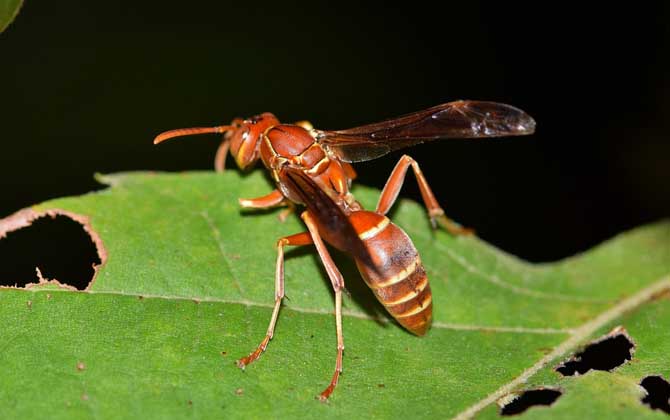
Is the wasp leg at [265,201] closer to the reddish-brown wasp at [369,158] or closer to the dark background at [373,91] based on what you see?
the reddish-brown wasp at [369,158]

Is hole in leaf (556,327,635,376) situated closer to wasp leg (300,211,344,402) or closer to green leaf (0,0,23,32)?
wasp leg (300,211,344,402)

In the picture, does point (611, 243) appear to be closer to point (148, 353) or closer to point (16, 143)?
point (148, 353)

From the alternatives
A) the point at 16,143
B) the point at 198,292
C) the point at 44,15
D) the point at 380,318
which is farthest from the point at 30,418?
the point at 44,15

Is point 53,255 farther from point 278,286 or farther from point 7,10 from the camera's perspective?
point 7,10

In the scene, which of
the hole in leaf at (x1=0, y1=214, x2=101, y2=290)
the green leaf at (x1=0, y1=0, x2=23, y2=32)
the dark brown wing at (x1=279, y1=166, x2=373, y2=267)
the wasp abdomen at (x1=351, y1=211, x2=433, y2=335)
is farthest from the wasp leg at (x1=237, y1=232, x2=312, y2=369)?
the green leaf at (x1=0, y1=0, x2=23, y2=32)

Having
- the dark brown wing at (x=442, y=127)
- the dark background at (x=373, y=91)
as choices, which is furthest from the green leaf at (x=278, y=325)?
the dark background at (x=373, y=91)

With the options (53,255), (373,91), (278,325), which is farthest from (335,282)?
(373,91)
